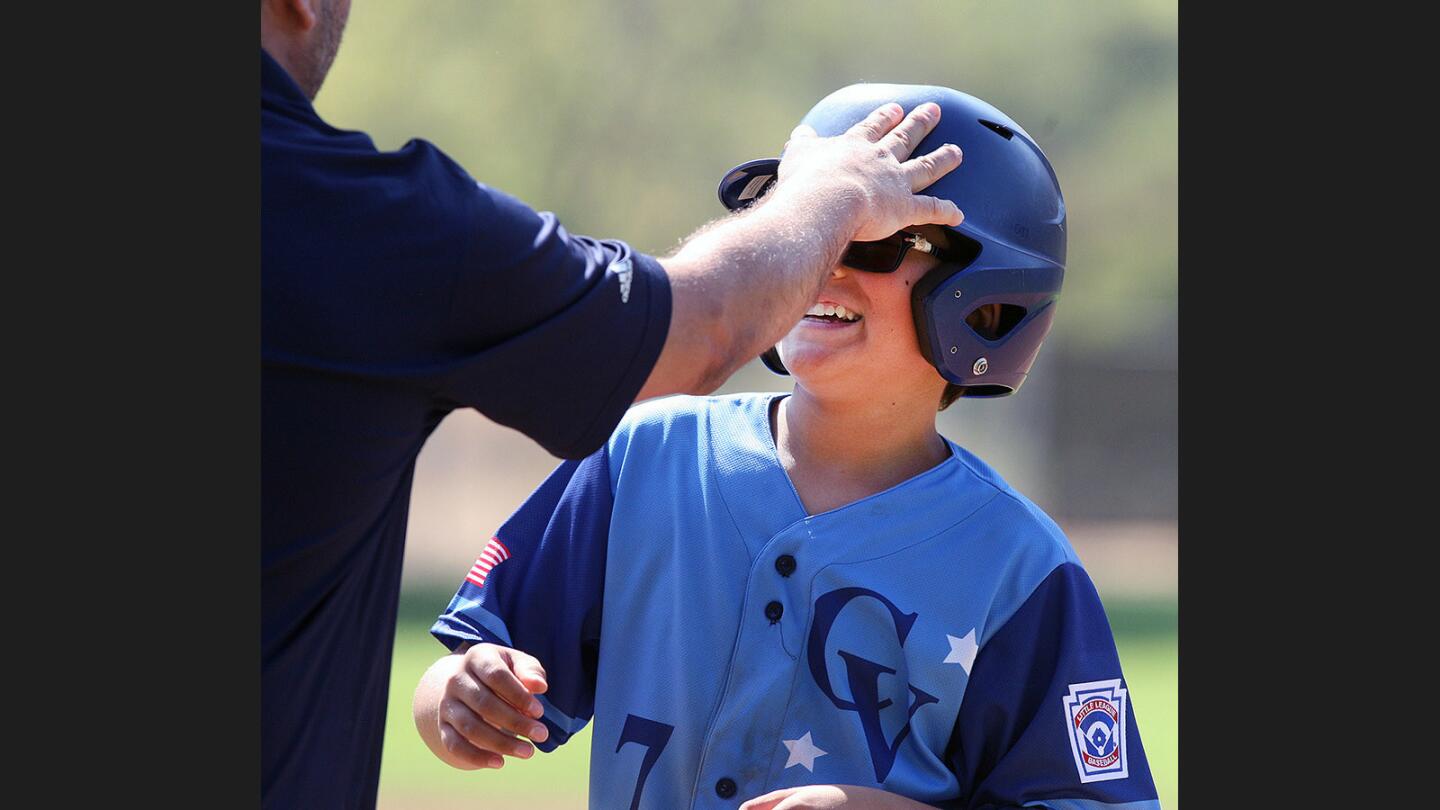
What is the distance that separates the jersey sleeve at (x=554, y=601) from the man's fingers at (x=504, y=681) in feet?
0.64

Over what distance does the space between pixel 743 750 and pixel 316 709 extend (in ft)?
2.95

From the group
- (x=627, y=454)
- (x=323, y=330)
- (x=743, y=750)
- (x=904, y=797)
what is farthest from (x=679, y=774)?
(x=323, y=330)

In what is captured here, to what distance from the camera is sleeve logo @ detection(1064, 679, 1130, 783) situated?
2.60m

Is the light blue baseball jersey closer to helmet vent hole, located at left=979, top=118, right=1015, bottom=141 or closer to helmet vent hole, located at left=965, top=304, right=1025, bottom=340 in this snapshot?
helmet vent hole, located at left=965, top=304, right=1025, bottom=340

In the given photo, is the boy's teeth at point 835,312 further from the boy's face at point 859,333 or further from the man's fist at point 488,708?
the man's fist at point 488,708

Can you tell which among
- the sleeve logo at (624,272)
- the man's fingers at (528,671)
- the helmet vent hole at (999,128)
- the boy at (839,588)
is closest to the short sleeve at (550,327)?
the sleeve logo at (624,272)

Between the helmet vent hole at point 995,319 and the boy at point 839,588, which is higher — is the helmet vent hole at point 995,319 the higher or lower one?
the higher one

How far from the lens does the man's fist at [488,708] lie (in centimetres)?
255

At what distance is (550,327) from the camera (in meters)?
2.08

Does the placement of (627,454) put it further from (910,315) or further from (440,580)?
(440,580)

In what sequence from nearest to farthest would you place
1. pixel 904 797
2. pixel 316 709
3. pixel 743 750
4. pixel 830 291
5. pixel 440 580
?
pixel 316 709 → pixel 904 797 → pixel 743 750 → pixel 830 291 → pixel 440 580

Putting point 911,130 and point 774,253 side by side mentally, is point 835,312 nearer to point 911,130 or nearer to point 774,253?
point 911,130

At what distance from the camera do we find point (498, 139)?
629 inches

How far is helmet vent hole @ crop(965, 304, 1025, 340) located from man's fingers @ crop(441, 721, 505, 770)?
1.31 metres
